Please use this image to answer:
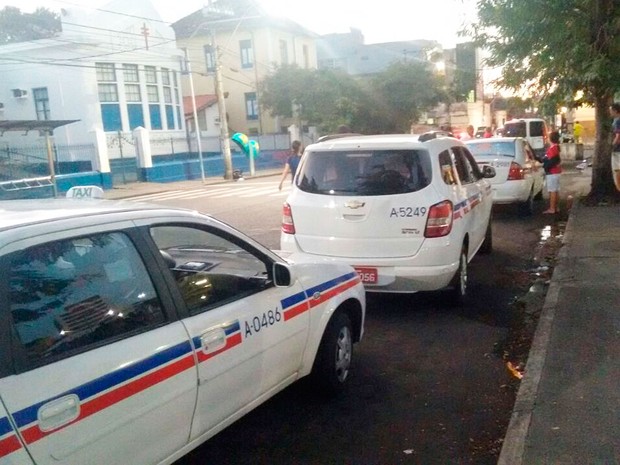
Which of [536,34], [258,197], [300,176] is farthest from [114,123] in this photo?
[300,176]

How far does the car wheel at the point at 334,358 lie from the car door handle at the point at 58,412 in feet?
7.21

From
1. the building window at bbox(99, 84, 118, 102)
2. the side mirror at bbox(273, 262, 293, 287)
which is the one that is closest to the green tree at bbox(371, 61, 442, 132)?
the building window at bbox(99, 84, 118, 102)

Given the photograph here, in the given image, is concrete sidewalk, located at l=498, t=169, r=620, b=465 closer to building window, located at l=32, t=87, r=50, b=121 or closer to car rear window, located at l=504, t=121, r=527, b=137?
car rear window, located at l=504, t=121, r=527, b=137

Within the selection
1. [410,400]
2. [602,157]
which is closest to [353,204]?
[410,400]

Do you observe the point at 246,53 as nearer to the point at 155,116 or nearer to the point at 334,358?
the point at 155,116

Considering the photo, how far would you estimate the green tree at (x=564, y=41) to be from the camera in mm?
11906

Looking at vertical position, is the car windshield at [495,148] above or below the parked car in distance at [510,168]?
above

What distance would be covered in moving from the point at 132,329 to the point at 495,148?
11445 millimetres

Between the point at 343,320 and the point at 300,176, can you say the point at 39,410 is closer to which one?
the point at 343,320

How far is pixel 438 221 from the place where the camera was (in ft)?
20.9

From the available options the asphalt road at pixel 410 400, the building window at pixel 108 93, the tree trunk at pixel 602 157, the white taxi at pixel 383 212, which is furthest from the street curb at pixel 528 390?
the building window at pixel 108 93

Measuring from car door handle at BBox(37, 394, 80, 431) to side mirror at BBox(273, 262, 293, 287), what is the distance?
156 centimetres

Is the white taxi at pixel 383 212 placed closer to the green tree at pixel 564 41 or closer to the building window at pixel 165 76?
the green tree at pixel 564 41

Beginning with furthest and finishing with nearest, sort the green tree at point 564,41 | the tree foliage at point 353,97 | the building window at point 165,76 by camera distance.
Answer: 1. the tree foliage at point 353,97
2. the building window at point 165,76
3. the green tree at point 564,41
